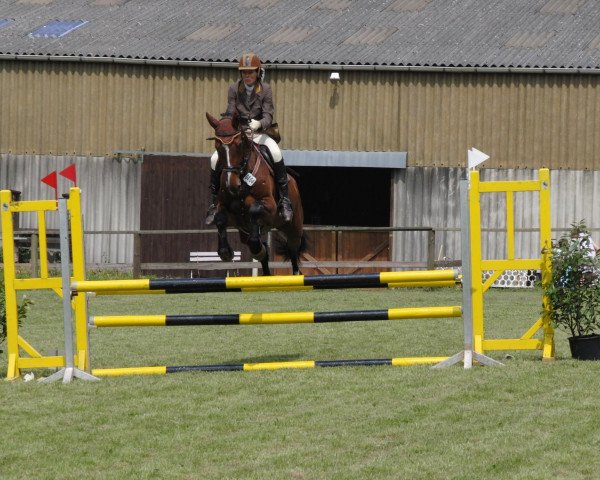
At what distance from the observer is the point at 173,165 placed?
86.5 ft

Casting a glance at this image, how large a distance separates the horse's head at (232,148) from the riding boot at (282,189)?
91 centimetres

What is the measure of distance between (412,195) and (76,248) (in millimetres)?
17196

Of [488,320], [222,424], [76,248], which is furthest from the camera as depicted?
[488,320]

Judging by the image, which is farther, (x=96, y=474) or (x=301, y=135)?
(x=301, y=135)

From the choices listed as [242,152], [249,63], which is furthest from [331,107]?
[242,152]

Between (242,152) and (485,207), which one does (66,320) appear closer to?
(242,152)

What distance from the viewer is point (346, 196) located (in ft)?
98.9

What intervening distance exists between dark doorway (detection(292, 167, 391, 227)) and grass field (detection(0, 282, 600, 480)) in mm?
17731

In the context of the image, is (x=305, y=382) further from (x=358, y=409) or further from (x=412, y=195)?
(x=412, y=195)

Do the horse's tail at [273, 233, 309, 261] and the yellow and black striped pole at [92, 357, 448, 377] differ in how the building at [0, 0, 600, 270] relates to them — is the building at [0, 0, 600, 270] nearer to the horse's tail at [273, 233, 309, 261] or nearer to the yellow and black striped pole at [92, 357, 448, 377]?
the horse's tail at [273, 233, 309, 261]

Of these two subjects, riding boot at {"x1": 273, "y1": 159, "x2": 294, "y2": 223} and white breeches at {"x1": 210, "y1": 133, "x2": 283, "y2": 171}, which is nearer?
white breeches at {"x1": 210, "y1": 133, "x2": 283, "y2": 171}

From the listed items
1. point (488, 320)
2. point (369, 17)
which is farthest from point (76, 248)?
point (369, 17)

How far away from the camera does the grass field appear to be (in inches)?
269

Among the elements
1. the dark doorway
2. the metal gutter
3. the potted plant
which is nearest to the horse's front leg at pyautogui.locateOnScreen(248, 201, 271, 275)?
the potted plant
